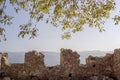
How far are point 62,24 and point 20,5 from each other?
7.01 ft

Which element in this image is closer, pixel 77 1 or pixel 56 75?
pixel 77 1

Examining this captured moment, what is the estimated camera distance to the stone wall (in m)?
35.2

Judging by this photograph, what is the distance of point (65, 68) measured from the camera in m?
35.7

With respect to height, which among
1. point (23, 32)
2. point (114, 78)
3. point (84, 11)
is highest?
point (84, 11)

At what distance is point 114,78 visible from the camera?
1394 inches

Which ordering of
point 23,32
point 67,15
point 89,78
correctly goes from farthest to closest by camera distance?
point 89,78 → point 67,15 → point 23,32

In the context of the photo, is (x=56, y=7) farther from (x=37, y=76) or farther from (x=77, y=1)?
(x=37, y=76)

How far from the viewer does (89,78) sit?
35094 mm

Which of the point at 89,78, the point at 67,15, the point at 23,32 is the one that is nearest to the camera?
the point at 23,32

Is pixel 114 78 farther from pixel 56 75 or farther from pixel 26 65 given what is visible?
pixel 26 65

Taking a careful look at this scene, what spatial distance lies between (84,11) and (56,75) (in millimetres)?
20775

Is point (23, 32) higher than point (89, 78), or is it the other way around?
point (23, 32)

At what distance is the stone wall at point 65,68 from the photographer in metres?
35.2

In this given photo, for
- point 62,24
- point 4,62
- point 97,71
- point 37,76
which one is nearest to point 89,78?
point 97,71
